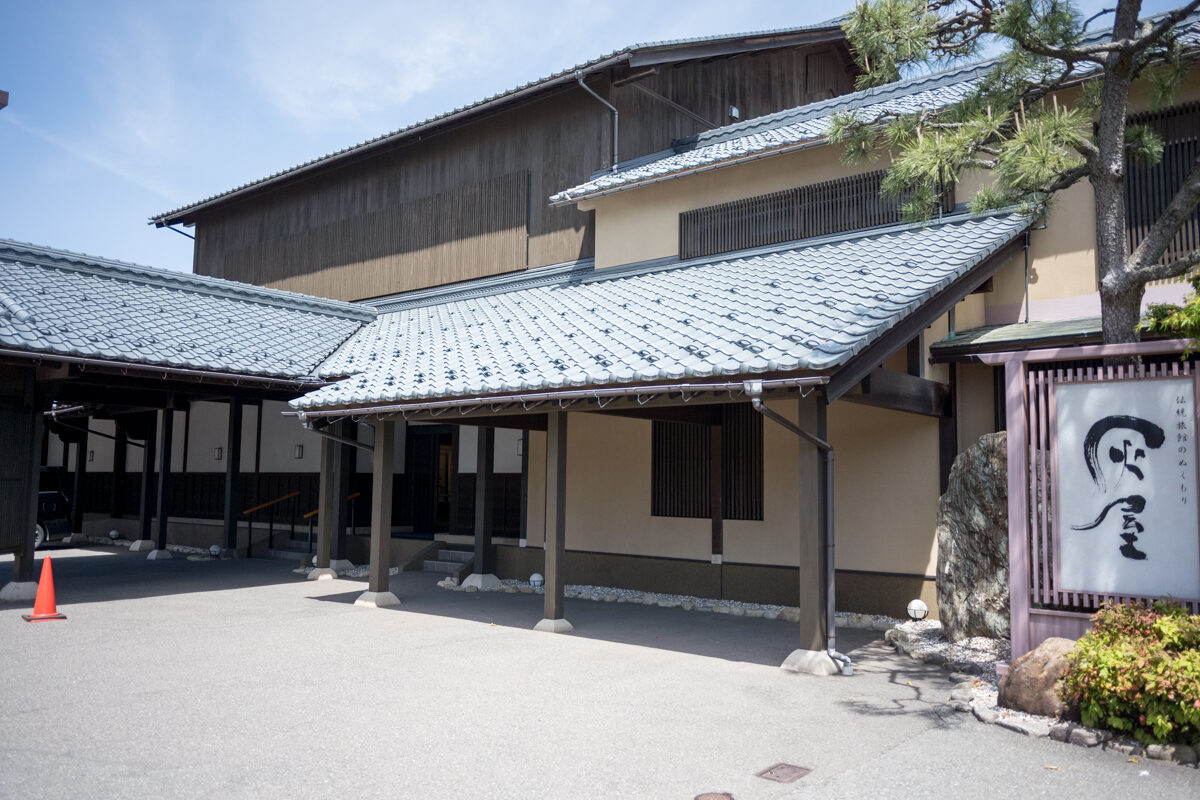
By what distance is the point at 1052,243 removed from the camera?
10031 mm

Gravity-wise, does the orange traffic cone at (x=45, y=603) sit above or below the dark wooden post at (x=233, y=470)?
below

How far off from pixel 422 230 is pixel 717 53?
647cm

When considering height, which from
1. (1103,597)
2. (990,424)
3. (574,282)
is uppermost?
(574,282)

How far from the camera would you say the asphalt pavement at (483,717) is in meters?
4.88

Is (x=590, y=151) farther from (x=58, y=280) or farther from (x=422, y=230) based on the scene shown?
(x=58, y=280)

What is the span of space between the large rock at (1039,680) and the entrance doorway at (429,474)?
1185 cm

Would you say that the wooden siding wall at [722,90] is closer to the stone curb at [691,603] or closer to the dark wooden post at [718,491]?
the dark wooden post at [718,491]

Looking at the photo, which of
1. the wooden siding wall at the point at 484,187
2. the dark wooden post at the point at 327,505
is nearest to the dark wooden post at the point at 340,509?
the dark wooden post at the point at 327,505

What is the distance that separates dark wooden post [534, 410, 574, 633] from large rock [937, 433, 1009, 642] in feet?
13.1

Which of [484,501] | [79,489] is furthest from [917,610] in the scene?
[79,489]

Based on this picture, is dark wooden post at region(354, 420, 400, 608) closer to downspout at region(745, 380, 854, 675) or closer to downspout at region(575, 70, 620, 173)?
downspout at region(745, 380, 854, 675)

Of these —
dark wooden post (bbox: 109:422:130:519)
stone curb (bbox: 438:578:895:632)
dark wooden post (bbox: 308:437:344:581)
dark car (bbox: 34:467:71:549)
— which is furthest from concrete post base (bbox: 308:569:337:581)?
dark wooden post (bbox: 109:422:130:519)

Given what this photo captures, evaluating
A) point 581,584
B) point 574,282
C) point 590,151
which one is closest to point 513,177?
point 590,151

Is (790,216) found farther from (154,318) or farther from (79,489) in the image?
(79,489)
